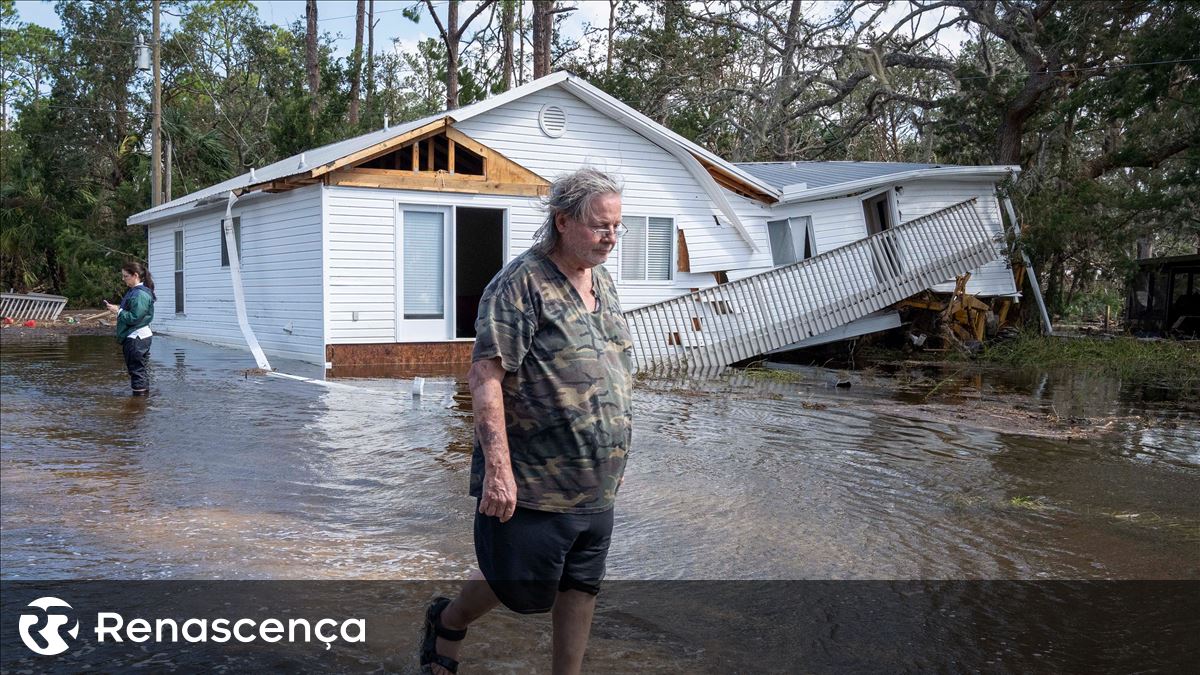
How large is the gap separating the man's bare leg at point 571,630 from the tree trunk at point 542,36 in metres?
29.9

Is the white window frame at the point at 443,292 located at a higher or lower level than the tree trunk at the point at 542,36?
lower

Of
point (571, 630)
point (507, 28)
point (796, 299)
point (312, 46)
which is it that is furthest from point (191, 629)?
point (507, 28)

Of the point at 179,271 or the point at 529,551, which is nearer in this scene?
the point at 529,551

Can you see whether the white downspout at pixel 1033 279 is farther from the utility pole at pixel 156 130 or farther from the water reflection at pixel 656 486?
the utility pole at pixel 156 130

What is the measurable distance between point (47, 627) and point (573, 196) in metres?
2.84

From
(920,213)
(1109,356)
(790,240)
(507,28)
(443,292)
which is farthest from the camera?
(507,28)

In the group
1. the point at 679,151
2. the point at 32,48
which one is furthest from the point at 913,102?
the point at 32,48

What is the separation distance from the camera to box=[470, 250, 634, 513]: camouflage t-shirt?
3221mm

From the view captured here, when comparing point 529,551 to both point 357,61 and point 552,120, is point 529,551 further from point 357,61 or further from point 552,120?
point 357,61

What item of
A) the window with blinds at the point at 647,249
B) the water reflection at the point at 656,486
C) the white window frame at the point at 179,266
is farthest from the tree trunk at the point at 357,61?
the water reflection at the point at 656,486

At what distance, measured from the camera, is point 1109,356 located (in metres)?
18.1

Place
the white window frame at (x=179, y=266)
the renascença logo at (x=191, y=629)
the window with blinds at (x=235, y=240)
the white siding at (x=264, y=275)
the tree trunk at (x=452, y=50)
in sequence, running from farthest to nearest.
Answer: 1. the tree trunk at (x=452, y=50)
2. the white window frame at (x=179, y=266)
3. the window with blinds at (x=235, y=240)
4. the white siding at (x=264, y=275)
5. the renascença logo at (x=191, y=629)

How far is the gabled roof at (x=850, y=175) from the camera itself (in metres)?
18.6

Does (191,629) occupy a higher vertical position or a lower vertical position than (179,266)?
lower
